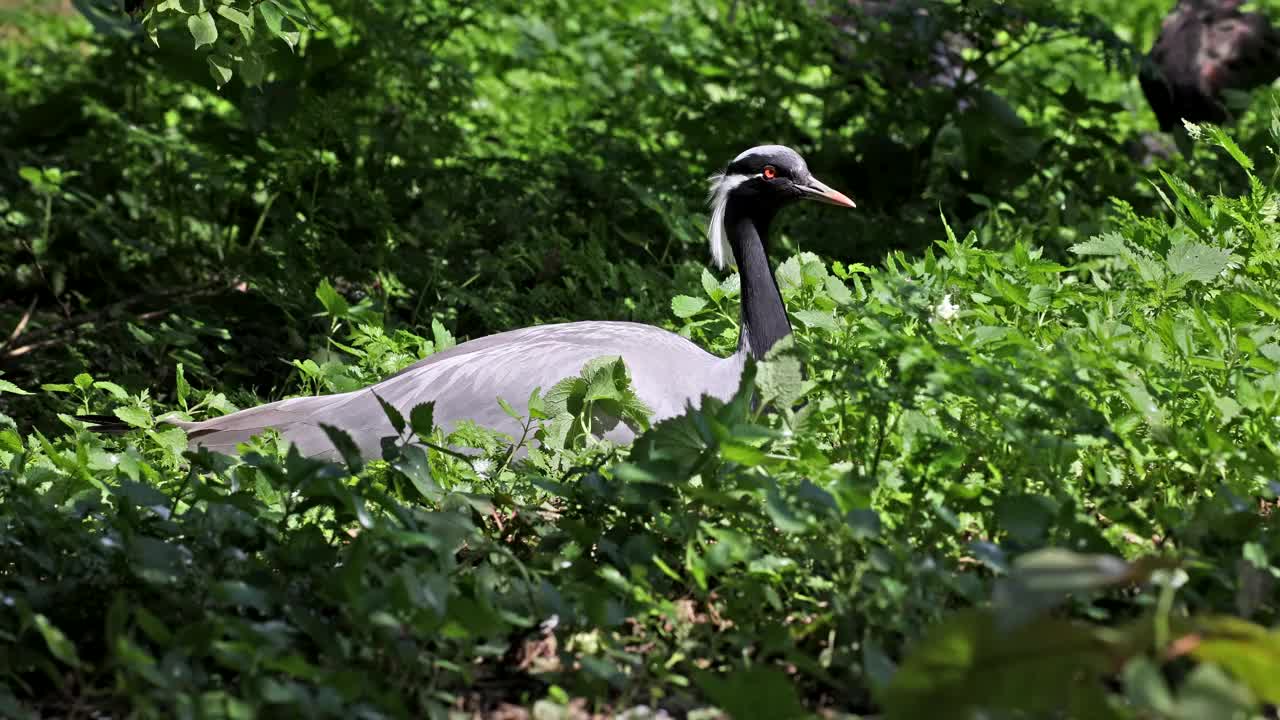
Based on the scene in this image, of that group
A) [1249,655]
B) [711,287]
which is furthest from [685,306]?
[1249,655]

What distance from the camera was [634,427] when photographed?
13.8 ft

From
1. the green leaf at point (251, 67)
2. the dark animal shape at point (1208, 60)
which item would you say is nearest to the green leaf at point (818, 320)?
the green leaf at point (251, 67)

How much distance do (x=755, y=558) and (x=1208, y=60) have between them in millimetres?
5442

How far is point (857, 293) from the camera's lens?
447 centimetres

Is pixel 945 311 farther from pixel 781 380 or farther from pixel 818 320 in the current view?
pixel 781 380

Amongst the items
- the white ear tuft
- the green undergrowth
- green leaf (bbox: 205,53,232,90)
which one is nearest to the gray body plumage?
the white ear tuft

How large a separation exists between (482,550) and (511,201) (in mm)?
3876

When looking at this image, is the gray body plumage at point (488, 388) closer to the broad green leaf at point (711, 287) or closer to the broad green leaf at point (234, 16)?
the broad green leaf at point (711, 287)

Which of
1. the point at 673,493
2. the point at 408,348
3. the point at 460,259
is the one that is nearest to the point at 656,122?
the point at 460,259

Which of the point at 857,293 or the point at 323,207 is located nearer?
the point at 857,293

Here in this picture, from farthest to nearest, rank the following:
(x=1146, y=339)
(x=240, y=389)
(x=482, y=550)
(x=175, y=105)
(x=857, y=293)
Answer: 1. (x=175, y=105)
2. (x=240, y=389)
3. (x=857, y=293)
4. (x=1146, y=339)
5. (x=482, y=550)

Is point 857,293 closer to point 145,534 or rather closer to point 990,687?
point 145,534

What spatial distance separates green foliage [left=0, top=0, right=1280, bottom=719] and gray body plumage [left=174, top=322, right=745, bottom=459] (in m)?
0.21

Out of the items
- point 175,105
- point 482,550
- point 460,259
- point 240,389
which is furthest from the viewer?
point 175,105
